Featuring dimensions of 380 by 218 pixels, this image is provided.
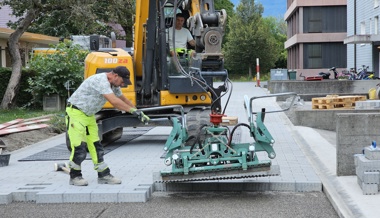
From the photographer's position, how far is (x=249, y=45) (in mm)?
72562

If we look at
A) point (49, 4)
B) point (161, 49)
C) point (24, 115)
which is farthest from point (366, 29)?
point (161, 49)

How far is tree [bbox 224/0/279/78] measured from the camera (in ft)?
238

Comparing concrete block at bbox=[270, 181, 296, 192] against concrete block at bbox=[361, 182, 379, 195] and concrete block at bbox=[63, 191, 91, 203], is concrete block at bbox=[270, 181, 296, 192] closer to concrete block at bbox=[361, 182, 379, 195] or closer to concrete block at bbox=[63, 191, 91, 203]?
concrete block at bbox=[361, 182, 379, 195]

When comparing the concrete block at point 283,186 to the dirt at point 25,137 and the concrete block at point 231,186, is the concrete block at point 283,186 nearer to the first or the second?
the concrete block at point 231,186

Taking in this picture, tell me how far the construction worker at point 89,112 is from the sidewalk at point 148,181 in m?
0.23

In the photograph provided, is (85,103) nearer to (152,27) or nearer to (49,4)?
(152,27)

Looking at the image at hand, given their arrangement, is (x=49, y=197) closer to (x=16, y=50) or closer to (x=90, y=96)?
(x=90, y=96)

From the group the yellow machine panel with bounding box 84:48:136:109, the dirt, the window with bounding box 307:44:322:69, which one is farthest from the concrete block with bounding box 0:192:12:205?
the window with bounding box 307:44:322:69

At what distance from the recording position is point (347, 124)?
9758 mm

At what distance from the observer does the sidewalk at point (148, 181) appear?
29.1 feet

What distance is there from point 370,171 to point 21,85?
778 inches

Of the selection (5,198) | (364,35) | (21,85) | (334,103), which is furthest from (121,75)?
(364,35)

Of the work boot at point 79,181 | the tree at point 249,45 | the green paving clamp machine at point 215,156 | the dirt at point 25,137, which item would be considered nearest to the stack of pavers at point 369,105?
the dirt at point 25,137

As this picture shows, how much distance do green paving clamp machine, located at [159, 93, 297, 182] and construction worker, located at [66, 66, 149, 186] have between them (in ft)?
2.44
